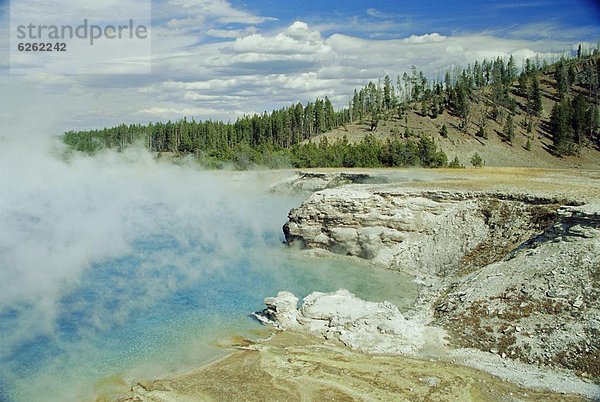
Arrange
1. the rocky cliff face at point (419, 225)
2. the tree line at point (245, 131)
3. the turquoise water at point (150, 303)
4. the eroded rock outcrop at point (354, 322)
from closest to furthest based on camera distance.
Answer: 1. the turquoise water at point (150, 303)
2. the eroded rock outcrop at point (354, 322)
3. the rocky cliff face at point (419, 225)
4. the tree line at point (245, 131)

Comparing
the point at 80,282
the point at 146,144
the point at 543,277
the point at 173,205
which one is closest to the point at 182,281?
the point at 80,282

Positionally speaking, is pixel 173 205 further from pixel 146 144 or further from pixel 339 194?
pixel 146 144

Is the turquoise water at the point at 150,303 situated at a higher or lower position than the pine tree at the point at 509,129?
lower

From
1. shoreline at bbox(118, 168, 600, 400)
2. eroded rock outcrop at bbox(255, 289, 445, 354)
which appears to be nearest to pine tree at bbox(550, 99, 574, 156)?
shoreline at bbox(118, 168, 600, 400)

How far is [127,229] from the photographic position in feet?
129

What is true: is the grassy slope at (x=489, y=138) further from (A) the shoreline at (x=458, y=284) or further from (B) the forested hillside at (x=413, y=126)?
(A) the shoreline at (x=458, y=284)

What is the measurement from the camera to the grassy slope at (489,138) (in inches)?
3602

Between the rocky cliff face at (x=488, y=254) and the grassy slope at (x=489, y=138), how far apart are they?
62.8 m

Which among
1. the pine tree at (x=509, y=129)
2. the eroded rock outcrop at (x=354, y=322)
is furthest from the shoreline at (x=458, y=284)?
the pine tree at (x=509, y=129)

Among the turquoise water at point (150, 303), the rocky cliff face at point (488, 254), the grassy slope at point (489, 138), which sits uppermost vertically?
the grassy slope at point (489, 138)

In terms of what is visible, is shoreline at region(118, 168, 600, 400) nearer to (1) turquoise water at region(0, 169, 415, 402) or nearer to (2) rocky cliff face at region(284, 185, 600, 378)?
(2) rocky cliff face at region(284, 185, 600, 378)

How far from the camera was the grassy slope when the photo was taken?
300 feet

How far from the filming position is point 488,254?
28.0 meters

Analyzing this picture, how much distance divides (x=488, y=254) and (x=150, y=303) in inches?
718
